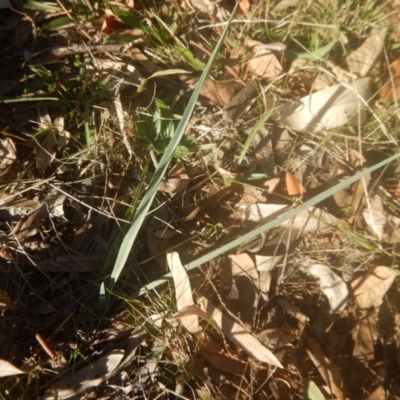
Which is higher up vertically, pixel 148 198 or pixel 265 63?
pixel 265 63

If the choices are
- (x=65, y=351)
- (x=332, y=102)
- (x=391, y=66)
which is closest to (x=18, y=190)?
(x=65, y=351)

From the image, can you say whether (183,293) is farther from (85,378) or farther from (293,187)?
(293,187)

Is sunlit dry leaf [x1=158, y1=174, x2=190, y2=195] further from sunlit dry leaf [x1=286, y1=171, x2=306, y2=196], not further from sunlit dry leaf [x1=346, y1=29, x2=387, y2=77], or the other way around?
sunlit dry leaf [x1=346, y1=29, x2=387, y2=77]

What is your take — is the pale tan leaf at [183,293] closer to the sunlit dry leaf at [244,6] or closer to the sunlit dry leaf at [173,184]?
the sunlit dry leaf at [173,184]

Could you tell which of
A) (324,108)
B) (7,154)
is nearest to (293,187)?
(324,108)

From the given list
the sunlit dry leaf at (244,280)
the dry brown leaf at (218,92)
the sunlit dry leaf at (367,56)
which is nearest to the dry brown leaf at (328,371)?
the sunlit dry leaf at (244,280)

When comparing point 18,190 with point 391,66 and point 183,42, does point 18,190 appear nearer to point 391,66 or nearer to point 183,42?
point 183,42
